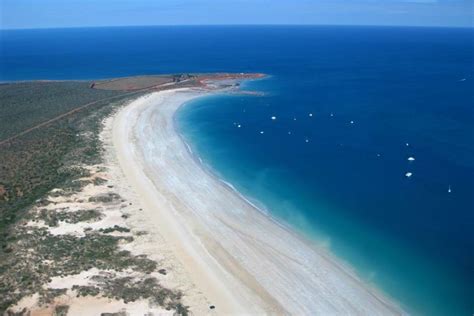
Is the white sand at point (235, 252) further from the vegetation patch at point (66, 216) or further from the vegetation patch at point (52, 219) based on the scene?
the vegetation patch at point (66, 216)

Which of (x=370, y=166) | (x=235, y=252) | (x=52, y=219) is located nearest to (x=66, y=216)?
(x=52, y=219)

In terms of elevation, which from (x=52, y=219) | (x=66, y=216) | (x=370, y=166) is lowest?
(x=370, y=166)

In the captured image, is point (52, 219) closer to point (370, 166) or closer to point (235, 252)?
point (235, 252)

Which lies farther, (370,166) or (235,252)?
(370,166)

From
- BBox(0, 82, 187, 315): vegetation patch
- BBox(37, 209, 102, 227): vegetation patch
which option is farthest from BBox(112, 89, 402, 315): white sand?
BBox(37, 209, 102, 227): vegetation patch

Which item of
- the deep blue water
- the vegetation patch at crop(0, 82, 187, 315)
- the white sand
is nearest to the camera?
the vegetation patch at crop(0, 82, 187, 315)

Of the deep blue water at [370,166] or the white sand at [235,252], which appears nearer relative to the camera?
the white sand at [235,252]

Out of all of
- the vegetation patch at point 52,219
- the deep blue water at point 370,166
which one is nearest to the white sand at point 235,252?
the deep blue water at point 370,166

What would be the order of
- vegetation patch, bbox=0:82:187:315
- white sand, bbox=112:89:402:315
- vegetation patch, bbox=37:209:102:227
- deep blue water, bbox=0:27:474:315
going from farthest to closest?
vegetation patch, bbox=37:209:102:227 → deep blue water, bbox=0:27:474:315 → white sand, bbox=112:89:402:315 → vegetation patch, bbox=0:82:187:315

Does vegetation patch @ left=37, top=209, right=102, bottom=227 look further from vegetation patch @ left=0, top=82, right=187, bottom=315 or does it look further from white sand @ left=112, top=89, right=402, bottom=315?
white sand @ left=112, top=89, right=402, bottom=315
